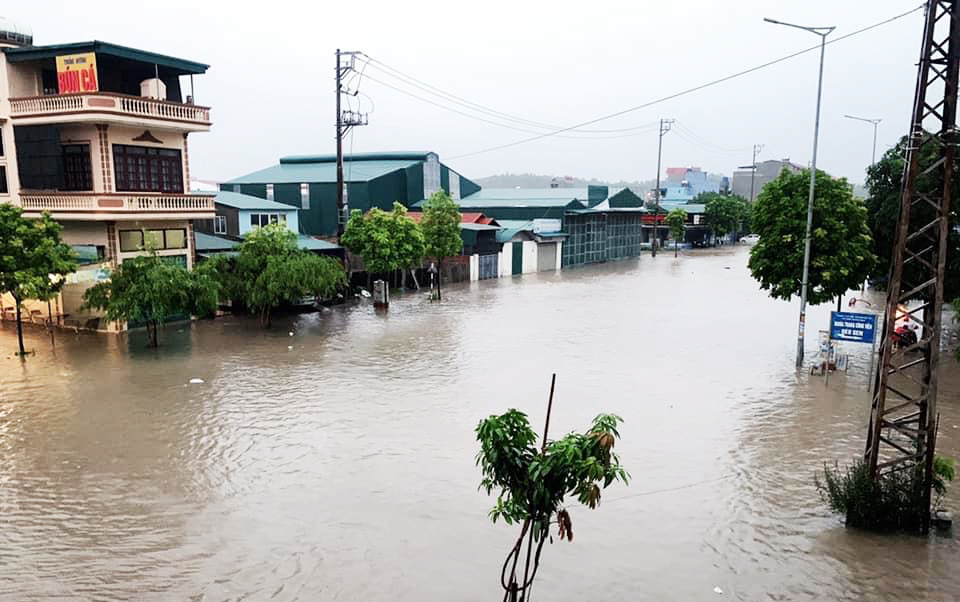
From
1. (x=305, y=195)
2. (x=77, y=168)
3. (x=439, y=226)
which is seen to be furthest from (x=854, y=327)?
(x=305, y=195)

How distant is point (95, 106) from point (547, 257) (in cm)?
3888

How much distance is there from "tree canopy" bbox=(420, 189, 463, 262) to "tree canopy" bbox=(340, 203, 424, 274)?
2.05 metres

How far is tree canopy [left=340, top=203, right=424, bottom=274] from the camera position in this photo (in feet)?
126

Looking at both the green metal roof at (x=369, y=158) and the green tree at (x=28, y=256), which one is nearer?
the green tree at (x=28, y=256)

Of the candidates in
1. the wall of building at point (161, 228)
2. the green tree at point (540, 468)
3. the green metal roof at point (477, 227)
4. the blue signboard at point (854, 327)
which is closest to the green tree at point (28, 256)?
the wall of building at point (161, 228)

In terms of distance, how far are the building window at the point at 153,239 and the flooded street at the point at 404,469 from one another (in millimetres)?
4275

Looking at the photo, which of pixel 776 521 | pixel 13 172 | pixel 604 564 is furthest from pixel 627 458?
pixel 13 172

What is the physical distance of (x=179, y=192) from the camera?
32.7m

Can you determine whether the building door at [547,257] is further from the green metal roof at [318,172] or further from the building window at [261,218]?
the building window at [261,218]

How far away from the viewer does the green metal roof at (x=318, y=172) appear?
5389 centimetres

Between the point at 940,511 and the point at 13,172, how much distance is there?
34052 millimetres

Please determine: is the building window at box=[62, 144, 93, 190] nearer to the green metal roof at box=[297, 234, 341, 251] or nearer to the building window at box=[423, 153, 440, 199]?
the green metal roof at box=[297, 234, 341, 251]

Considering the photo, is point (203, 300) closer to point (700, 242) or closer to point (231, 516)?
point (231, 516)

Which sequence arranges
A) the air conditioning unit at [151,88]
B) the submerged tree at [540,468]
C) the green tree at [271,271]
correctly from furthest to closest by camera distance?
the air conditioning unit at [151,88] < the green tree at [271,271] < the submerged tree at [540,468]
